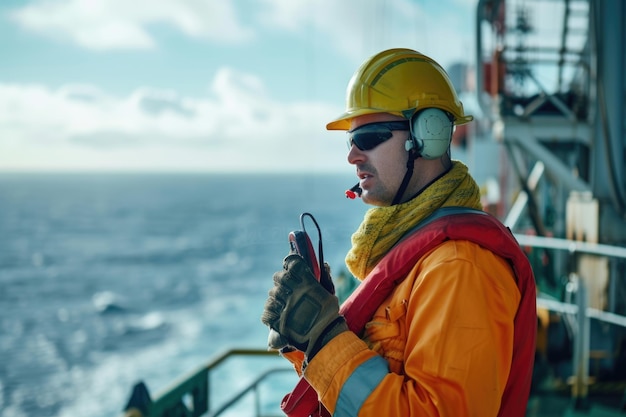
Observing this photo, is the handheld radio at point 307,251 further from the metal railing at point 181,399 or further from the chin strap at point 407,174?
the metal railing at point 181,399

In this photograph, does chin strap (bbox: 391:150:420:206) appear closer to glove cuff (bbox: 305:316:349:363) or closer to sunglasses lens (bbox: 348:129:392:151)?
sunglasses lens (bbox: 348:129:392:151)

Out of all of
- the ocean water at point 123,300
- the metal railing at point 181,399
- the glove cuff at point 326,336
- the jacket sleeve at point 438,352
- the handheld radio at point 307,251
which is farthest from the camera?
the ocean water at point 123,300

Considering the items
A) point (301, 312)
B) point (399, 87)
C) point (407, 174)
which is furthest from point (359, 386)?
point (399, 87)

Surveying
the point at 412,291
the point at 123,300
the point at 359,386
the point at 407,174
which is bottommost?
the point at 123,300

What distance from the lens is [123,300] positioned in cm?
4359

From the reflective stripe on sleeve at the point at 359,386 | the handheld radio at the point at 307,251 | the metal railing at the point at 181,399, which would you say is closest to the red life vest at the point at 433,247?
the handheld radio at the point at 307,251

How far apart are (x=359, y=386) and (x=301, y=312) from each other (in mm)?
292

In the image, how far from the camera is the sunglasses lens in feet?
6.84

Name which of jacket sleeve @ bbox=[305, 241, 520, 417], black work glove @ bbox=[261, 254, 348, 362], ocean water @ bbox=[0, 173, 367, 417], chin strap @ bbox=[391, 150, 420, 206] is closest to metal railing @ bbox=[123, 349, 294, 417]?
ocean water @ bbox=[0, 173, 367, 417]

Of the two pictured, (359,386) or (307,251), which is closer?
(359,386)

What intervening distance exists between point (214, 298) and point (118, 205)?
96.9m

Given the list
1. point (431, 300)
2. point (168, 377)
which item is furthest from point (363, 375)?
point (168, 377)

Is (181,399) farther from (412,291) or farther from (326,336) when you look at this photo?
(412,291)

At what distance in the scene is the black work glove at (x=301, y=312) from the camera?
183 centimetres
